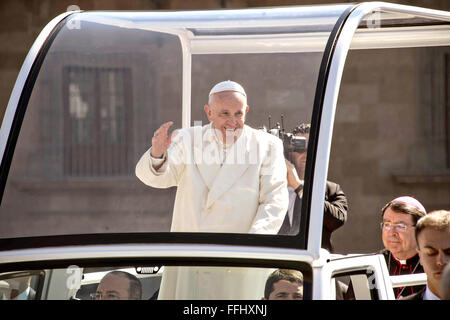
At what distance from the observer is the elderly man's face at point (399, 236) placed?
181 inches

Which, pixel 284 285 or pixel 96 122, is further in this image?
pixel 96 122

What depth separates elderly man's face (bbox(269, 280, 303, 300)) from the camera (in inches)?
114

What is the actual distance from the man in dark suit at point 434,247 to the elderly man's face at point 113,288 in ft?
3.52

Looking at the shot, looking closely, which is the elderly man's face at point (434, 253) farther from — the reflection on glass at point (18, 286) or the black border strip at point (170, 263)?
the reflection on glass at point (18, 286)

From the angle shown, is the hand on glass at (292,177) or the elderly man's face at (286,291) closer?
the elderly man's face at (286,291)

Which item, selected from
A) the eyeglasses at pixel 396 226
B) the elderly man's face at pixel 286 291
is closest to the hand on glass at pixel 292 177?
the elderly man's face at pixel 286 291

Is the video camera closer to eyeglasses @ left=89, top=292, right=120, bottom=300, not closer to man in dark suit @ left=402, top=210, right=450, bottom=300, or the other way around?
man in dark suit @ left=402, top=210, right=450, bottom=300

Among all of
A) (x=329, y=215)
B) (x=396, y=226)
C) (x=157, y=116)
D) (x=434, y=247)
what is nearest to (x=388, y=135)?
(x=396, y=226)

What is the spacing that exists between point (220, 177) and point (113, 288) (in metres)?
0.59

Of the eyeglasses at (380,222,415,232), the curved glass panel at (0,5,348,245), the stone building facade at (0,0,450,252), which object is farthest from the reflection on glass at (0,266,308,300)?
the stone building facade at (0,0,450,252)

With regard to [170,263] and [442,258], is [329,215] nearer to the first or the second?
[442,258]

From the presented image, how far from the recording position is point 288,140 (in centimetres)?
338
